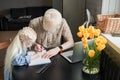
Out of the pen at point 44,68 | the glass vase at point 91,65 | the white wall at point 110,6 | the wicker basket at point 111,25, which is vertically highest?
the white wall at point 110,6

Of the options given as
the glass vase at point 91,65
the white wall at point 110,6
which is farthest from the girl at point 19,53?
the white wall at point 110,6

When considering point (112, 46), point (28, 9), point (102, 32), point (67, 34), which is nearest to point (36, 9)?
point (28, 9)

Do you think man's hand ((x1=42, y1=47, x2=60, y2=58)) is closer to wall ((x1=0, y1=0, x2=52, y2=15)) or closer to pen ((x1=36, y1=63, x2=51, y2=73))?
pen ((x1=36, y1=63, x2=51, y2=73))

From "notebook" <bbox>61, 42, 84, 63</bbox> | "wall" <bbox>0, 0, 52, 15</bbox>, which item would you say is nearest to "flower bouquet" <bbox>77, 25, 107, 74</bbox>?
"notebook" <bbox>61, 42, 84, 63</bbox>

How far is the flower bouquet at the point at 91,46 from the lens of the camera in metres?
1.36

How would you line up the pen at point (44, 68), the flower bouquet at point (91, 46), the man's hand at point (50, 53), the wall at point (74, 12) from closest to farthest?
the flower bouquet at point (91, 46) → the pen at point (44, 68) → the man's hand at point (50, 53) → the wall at point (74, 12)

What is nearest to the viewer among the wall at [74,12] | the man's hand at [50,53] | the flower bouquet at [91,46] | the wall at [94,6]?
the flower bouquet at [91,46]

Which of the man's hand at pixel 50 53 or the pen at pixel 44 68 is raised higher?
the man's hand at pixel 50 53

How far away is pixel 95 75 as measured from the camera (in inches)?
58.1

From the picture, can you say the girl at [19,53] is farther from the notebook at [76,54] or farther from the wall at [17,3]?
the wall at [17,3]

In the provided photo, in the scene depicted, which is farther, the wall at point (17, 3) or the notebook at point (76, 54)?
the wall at point (17, 3)

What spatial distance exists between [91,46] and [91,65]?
0.48ft

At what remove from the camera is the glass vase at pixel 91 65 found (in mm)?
1433

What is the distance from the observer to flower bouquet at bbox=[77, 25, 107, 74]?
53.6 inches
